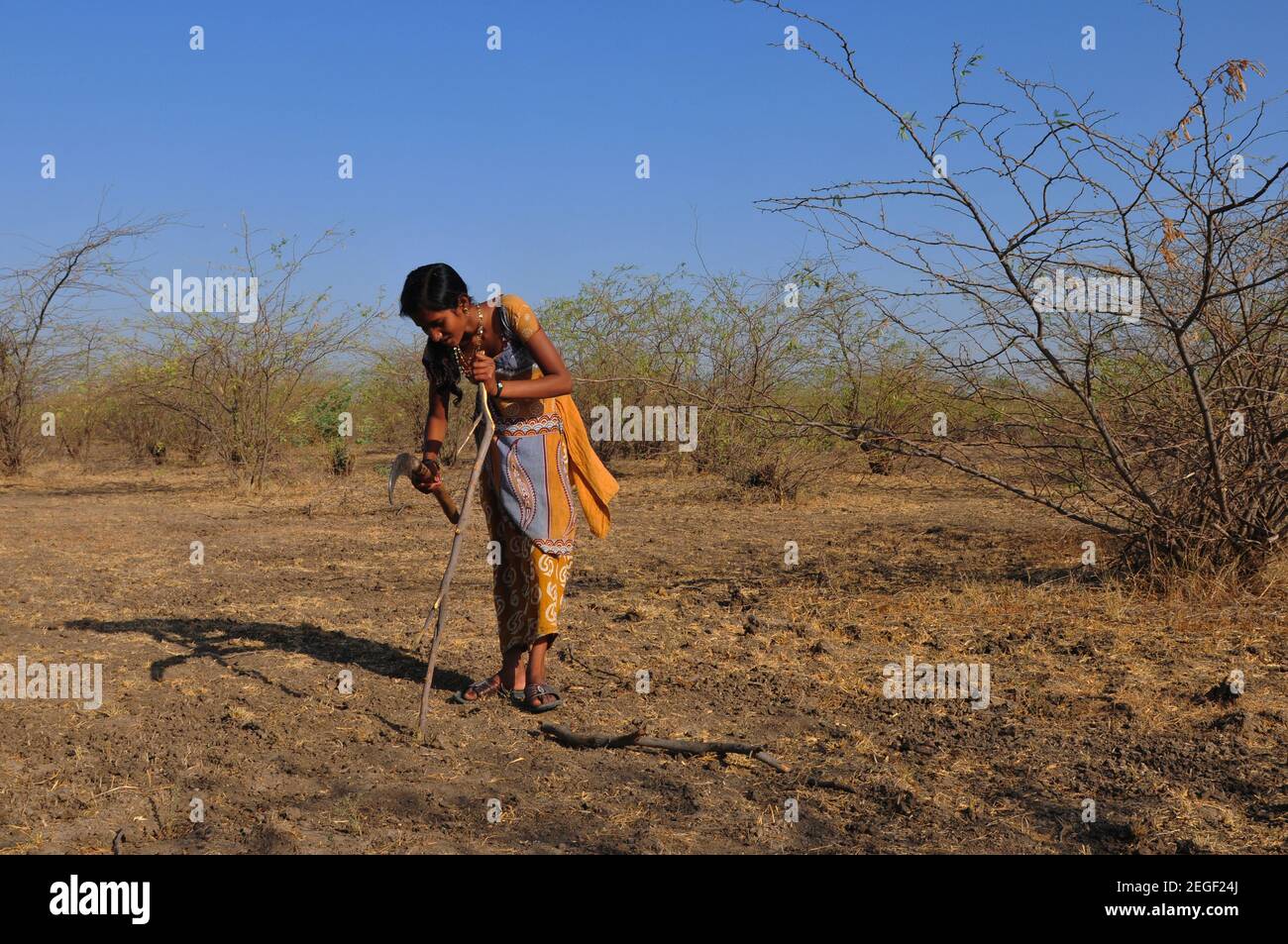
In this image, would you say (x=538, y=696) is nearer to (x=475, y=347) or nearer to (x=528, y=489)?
(x=528, y=489)

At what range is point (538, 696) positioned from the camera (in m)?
4.23

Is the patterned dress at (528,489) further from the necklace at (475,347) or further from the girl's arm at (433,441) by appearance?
the girl's arm at (433,441)

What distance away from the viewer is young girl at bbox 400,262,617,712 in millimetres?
3902

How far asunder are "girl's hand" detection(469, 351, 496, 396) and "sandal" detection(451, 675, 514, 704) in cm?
125

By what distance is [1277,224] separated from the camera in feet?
18.7

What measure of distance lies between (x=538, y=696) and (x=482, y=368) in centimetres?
130

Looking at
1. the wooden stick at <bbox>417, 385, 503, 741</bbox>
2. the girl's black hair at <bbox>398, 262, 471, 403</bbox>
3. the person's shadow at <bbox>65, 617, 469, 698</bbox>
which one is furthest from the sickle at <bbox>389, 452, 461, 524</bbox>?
the person's shadow at <bbox>65, 617, 469, 698</bbox>

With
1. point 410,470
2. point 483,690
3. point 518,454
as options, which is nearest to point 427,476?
point 410,470

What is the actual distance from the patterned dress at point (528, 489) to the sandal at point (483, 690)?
19cm

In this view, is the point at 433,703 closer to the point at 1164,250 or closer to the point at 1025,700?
the point at 1025,700

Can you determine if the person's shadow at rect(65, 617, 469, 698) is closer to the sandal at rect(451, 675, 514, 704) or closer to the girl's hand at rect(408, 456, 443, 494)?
the sandal at rect(451, 675, 514, 704)

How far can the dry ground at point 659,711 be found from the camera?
3.16 meters

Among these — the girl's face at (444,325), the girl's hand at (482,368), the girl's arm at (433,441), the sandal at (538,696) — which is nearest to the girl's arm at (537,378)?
the girl's hand at (482,368)
